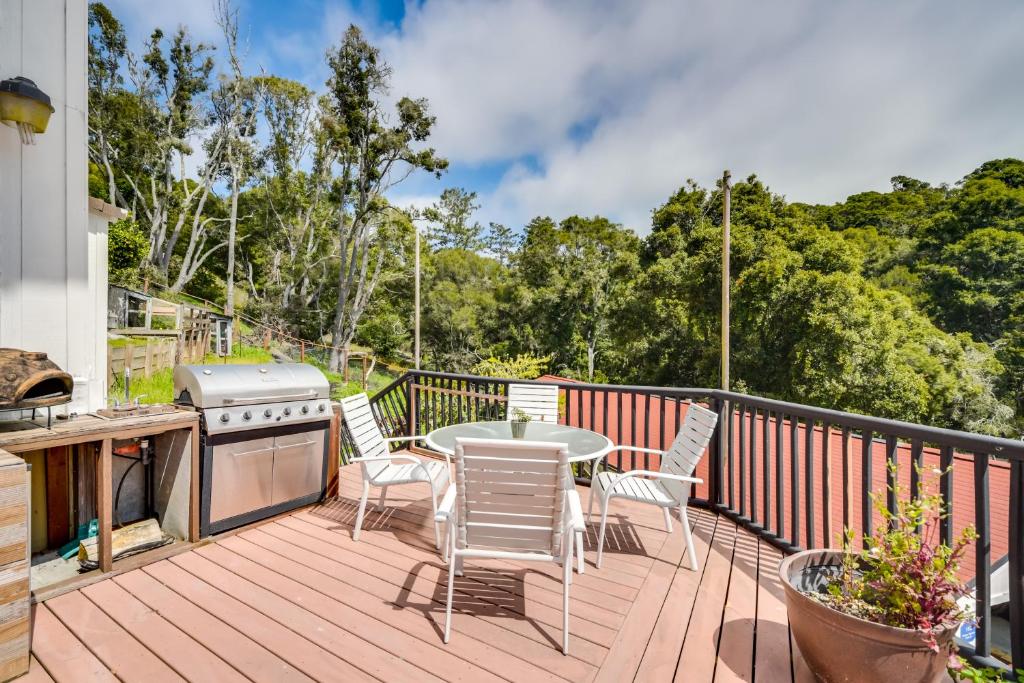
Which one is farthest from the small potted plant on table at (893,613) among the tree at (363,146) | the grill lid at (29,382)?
the tree at (363,146)

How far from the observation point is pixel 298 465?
335 centimetres

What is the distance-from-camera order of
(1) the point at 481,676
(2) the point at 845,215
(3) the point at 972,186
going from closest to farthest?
(1) the point at 481,676 < (3) the point at 972,186 < (2) the point at 845,215

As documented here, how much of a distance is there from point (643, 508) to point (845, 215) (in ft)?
84.6

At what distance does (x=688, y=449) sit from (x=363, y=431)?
7.28 ft

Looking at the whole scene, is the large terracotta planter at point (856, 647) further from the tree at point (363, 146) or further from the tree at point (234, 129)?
the tree at point (234, 129)

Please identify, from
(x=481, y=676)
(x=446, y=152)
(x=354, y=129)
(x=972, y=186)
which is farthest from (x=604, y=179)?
(x=481, y=676)

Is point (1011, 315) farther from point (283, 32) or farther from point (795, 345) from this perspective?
point (283, 32)

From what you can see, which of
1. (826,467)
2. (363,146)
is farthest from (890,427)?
(363,146)

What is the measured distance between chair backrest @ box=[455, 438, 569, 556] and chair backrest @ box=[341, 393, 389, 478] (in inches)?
48.8

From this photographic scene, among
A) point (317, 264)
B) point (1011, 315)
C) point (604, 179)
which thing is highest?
point (604, 179)

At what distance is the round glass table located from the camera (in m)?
2.72

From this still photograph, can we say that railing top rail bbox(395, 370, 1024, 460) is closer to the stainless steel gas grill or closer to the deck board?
the deck board

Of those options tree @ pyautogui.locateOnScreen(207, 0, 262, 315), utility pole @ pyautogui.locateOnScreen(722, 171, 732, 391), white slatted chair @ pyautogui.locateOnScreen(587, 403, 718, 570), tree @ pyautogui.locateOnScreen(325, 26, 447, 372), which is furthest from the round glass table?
tree @ pyautogui.locateOnScreen(207, 0, 262, 315)

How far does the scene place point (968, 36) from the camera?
1367 centimetres
